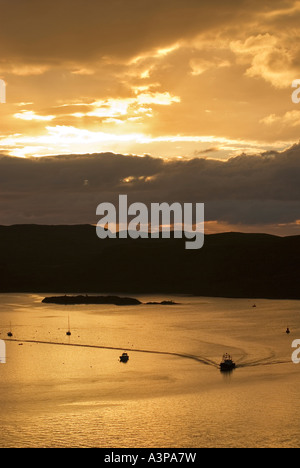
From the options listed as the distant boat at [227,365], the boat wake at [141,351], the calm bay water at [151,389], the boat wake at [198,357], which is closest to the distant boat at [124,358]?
the calm bay water at [151,389]

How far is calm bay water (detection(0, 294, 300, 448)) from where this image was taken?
2717 inches

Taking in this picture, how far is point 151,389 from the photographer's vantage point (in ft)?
295

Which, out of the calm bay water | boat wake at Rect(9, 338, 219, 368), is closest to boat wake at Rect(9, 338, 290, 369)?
boat wake at Rect(9, 338, 219, 368)

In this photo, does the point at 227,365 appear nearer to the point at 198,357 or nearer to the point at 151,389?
the point at 198,357

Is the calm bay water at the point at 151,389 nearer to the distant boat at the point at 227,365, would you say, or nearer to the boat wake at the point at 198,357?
the boat wake at the point at 198,357

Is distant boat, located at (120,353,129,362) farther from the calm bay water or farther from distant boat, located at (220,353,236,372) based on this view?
distant boat, located at (220,353,236,372)

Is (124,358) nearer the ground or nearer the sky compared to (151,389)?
nearer the sky

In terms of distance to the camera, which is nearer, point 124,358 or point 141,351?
point 124,358

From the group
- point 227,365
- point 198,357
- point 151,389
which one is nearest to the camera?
point 151,389

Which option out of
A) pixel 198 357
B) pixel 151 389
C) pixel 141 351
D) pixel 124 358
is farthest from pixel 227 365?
pixel 141 351

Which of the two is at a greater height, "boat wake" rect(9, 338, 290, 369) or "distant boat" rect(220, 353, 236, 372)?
"boat wake" rect(9, 338, 290, 369)

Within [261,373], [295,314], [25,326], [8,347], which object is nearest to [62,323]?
[25,326]

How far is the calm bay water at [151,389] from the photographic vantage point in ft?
226

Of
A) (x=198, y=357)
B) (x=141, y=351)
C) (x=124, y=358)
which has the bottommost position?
(x=124, y=358)
